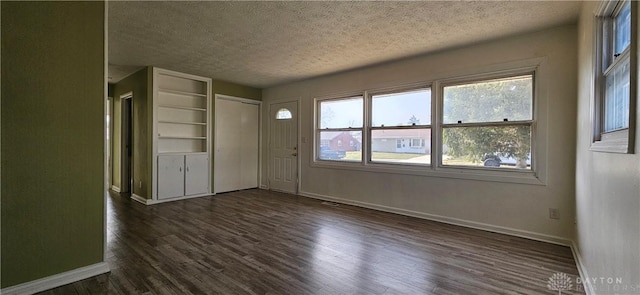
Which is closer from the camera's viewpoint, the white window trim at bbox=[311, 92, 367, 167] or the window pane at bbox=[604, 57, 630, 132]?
the window pane at bbox=[604, 57, 630, 132]

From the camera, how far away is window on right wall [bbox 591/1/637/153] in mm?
1187

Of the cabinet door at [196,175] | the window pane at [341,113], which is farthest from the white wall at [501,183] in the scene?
the cabinet door at [196,175]

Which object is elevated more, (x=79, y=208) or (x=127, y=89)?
(x=127, y=89)

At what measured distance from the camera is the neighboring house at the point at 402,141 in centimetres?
397

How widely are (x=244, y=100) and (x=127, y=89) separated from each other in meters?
2.23

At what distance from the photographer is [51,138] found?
6.69ft

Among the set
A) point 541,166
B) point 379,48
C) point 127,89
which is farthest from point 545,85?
point 127,89

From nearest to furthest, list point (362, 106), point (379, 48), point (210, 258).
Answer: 1. point (210, 258)
2. point (379, 48)
3. point (362, 106)

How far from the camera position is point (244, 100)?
6.03m

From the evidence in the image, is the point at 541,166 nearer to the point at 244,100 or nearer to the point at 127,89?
the point at 244,100

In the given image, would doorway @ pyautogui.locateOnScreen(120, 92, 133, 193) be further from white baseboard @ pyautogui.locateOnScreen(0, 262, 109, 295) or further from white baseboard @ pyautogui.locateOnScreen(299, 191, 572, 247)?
white baseboard @ pyautogui.locateOnScreen(299, 191, 572, 247)

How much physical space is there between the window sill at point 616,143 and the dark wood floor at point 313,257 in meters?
1.14

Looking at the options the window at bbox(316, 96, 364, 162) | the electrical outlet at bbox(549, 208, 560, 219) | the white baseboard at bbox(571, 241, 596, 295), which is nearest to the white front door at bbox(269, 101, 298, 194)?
the window at bbox(316, 96, 364, 162)

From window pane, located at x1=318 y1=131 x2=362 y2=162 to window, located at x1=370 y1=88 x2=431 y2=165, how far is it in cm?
32
